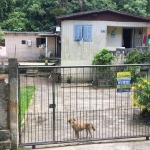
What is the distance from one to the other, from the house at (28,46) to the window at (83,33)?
8494mm

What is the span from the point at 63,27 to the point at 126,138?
1418 centimetres

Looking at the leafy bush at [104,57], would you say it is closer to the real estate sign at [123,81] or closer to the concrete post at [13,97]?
the real estate sign at [123,81]

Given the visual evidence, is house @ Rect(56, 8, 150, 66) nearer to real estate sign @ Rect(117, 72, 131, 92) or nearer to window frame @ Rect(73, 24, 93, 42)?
window frame @ Rect(73, 24, 93, 42)

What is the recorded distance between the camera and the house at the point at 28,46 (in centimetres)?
2873

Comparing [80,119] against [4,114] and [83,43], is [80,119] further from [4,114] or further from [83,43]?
[83,43]

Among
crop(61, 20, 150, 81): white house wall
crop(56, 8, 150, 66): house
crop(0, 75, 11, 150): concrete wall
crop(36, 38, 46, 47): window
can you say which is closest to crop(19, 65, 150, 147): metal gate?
crop(0, 75, 11, 150): concrete wall

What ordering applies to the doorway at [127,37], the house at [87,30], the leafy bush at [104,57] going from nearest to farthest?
the leafy bush at [104,57] → the house at [87,30] → the doorway at [127,37]

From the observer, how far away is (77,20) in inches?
788

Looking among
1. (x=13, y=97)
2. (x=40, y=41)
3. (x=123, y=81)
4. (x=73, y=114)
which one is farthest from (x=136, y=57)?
(x=40, y=41)

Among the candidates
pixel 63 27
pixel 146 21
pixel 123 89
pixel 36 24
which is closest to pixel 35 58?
pixel 36 24

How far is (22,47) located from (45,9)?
9.21m

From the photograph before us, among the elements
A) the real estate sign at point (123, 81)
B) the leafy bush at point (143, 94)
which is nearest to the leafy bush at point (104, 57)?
the leafy bush at point (143, 94)

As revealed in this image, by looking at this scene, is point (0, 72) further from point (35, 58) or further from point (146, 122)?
point (35, 58)

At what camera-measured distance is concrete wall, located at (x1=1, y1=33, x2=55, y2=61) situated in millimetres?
28844
